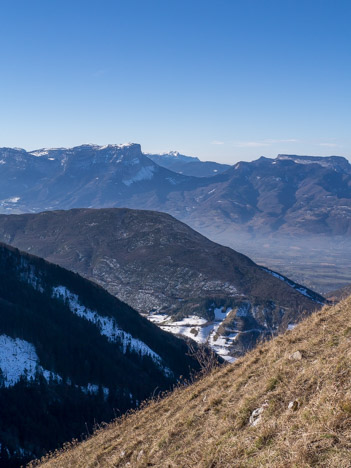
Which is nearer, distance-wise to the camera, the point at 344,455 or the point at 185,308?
the point at 344,455

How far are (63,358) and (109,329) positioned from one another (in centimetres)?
2235

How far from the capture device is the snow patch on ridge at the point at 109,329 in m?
86.6

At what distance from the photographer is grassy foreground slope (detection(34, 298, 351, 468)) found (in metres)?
9.52

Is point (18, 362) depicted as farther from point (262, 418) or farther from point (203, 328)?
point (203, 328)

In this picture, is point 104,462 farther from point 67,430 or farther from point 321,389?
point 67,430

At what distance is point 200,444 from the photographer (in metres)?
12.7

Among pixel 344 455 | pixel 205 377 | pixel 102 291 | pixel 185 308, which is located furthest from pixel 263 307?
pixel 344 455

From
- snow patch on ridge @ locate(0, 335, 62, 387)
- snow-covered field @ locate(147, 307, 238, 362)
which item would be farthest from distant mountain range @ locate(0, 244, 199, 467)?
snow-covered field @ locate(147, 307, 238, 362)

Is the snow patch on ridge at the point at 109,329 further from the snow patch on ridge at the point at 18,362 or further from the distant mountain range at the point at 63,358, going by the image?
the snow patch on ridge at the point at 18,362

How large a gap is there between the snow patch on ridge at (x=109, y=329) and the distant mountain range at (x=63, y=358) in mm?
240

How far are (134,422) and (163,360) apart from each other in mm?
70036

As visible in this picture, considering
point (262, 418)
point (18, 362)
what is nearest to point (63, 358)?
point (18, 362)

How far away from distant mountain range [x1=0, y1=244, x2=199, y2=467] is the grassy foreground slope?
13136 millimetres

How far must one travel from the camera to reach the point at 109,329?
90.1 metres
